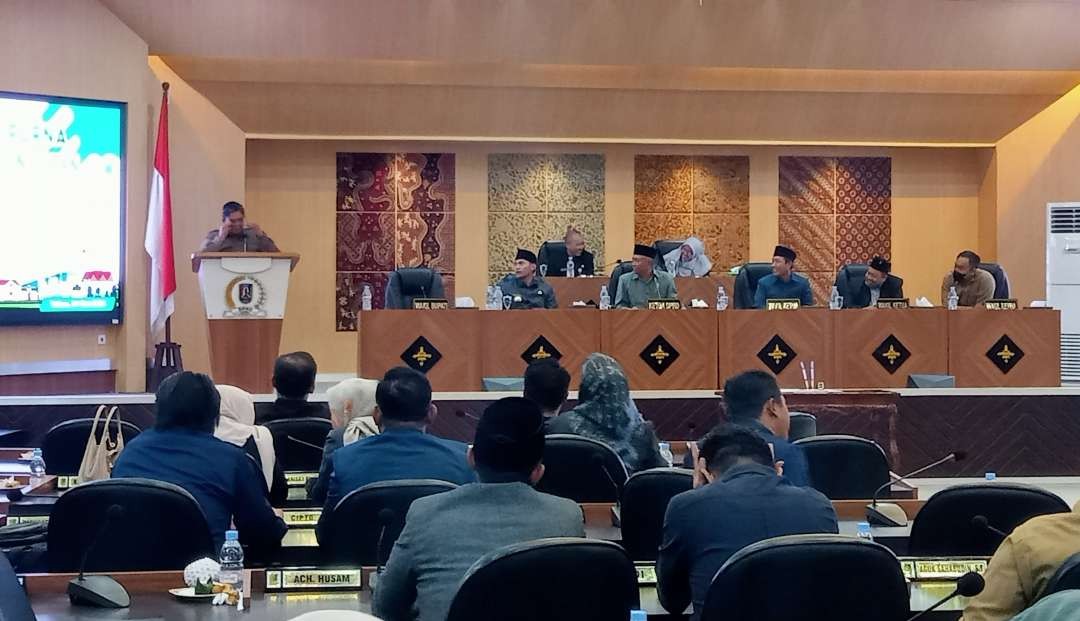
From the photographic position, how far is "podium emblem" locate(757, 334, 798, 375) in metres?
8.22

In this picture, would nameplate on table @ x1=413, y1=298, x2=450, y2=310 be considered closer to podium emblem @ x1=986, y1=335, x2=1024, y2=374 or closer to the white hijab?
the white hijab

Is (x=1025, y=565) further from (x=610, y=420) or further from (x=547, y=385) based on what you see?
(x=547, y=385)

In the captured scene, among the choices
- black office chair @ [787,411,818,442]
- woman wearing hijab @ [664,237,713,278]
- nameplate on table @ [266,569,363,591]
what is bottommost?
nameplate on table @ [266,569,363,591]

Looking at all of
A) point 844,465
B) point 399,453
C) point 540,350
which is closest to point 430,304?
point 540,350

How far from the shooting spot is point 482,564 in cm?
233

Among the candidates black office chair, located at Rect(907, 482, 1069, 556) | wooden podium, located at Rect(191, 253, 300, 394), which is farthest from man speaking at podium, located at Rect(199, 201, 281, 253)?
black office chair, located at Rect(907, 482, 1069, 556)

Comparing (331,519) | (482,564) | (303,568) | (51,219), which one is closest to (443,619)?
(482,564)

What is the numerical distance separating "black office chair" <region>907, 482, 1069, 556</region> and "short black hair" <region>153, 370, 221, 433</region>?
2.14 metres

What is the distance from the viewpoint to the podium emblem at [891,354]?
829 centimetres

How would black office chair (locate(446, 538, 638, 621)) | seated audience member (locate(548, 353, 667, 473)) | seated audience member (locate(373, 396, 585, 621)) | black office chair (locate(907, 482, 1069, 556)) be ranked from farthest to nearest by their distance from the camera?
seated audience member (locate(548, 353, 667, 473))
black office chair (locate(907, 482, 1069, 556))
seated audience member (locate(373, 396, 585, 621))
black office chair (locate(446, 538, 638, 621))

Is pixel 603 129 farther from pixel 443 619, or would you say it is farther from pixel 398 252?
pixel 443 619

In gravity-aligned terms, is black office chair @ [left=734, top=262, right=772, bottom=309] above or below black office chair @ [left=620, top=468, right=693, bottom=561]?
above

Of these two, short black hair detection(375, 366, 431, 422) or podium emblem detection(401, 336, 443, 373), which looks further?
podium emblem detection(401, 336, 443, 373)

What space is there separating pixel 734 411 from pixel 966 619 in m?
1.76
